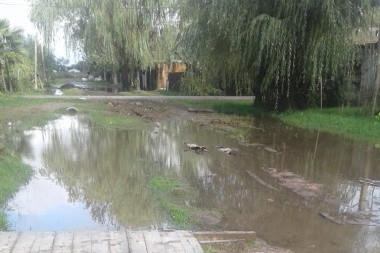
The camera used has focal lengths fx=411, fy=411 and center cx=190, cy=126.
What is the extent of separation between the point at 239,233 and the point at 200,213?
3.83ft


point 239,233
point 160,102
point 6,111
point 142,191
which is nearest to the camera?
point 239,233

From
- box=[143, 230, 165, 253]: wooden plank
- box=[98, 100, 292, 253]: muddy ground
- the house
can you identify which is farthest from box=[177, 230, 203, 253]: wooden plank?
the house

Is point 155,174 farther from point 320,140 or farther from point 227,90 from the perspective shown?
point 227,90

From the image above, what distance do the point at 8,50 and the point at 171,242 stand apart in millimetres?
23312

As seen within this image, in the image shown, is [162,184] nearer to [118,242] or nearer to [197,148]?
[118,242]

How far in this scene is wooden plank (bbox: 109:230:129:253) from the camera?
3.81 meters

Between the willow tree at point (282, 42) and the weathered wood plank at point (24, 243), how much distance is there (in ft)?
38.7

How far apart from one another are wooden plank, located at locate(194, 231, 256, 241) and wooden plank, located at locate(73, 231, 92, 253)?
1.18 metres

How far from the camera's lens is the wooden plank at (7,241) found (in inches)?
145

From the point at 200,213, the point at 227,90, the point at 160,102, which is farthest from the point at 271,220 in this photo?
the point at 227,90

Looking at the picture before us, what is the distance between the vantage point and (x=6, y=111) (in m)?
16.4

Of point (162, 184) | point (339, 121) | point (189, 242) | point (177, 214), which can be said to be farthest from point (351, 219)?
point (339, 121)

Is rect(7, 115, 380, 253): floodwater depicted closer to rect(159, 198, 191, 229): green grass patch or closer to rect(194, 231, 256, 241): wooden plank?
rect(159, 198, 191, 229): green grass patch

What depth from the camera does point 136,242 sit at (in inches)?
157
